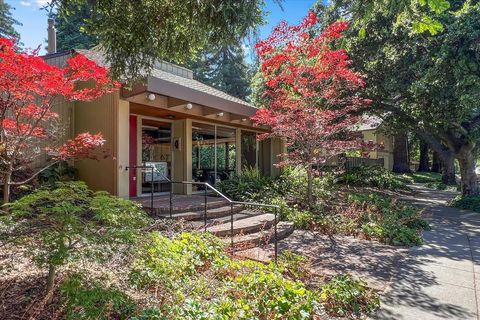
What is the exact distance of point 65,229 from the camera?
298cm

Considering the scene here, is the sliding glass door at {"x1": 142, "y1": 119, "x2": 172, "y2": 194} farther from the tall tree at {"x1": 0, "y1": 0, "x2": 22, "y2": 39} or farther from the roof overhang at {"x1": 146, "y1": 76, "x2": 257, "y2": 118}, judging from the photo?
the tall tree at {"x1": 0, "y1": 0, "x2": 22, "y2": 39}

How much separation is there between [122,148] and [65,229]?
4.43 meters

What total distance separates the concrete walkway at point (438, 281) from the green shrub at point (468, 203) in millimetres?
3716

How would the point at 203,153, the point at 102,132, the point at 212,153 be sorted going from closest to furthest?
the point at 102,132, the point at 203,153, the point at 212,153

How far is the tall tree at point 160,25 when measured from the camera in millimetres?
4422

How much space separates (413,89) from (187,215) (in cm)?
739

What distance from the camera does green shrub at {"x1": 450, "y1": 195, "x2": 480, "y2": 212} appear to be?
10281 millimetres

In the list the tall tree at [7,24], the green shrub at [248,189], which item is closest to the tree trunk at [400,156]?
the green shrub at [248,189]

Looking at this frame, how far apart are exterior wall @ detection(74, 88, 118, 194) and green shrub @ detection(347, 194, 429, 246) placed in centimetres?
571

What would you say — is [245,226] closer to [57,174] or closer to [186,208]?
[186,208]

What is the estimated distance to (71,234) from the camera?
297 cm

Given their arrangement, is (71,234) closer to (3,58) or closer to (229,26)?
(229,26)

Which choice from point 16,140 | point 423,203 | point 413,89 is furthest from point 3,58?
point 423,203

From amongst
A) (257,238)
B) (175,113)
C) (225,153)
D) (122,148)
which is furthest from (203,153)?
(257,238)
